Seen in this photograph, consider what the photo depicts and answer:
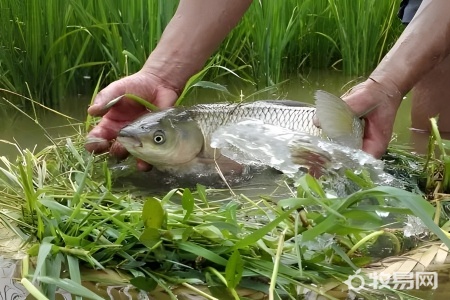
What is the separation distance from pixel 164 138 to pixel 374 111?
48cm

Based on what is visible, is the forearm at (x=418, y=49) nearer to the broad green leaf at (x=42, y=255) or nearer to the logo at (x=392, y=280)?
the logo at (x=392, y=280)

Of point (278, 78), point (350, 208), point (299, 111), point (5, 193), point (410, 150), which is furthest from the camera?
point (278, 78)

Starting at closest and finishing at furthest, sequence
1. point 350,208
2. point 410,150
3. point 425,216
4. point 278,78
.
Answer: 1. point 425,216
2. point 350,208
3. point 410,150
4. point 278,78

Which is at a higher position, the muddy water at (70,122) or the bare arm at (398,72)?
the bare arm at (398,72)

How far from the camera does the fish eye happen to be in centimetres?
161

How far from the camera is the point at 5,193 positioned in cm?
136

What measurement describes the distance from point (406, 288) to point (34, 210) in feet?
1.94

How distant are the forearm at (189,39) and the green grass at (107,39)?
30cm

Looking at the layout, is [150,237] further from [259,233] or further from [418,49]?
[418,49]

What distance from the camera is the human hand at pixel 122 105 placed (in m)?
1.73

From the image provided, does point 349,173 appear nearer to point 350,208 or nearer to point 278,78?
point 350,208

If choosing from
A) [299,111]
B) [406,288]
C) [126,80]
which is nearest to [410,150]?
[299,111]

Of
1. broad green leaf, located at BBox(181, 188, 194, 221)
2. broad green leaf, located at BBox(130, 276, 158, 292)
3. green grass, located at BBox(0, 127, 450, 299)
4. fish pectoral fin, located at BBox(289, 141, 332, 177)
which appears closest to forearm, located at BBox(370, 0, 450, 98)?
fish pectoral fin, located at BBox(289, 141, 332, 177)

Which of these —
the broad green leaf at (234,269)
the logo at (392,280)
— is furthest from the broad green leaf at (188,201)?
the logo at (392,280)
